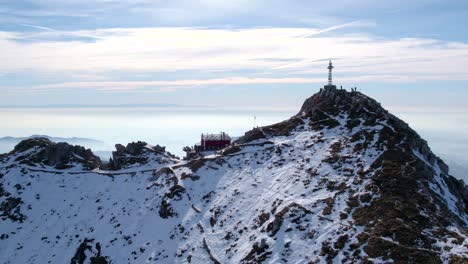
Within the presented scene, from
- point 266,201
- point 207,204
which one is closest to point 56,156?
point 207,204

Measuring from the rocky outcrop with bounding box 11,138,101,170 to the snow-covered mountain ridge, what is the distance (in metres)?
0.50

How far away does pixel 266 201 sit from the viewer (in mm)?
66125

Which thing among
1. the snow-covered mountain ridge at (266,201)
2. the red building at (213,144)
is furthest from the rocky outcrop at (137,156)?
the red building at (213,144)

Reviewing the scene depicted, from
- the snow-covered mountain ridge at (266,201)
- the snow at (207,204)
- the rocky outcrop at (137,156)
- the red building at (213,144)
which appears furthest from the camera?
the red building at (213,144)

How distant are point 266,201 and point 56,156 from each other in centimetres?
5905

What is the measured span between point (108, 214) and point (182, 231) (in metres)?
19.0

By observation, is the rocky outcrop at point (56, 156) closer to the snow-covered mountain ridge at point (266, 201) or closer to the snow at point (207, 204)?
the snow-covered mountain ridge at point (266, 201)

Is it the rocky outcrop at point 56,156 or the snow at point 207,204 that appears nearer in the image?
the snow at point 207,204

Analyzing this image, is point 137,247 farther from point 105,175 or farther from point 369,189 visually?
point 369,189

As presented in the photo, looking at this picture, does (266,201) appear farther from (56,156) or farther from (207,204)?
(56,156)

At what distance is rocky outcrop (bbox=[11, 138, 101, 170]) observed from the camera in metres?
98.2

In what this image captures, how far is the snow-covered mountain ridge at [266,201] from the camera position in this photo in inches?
1991

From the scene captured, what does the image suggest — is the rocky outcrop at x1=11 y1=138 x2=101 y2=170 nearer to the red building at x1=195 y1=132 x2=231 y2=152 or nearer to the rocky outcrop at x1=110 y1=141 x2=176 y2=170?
the rocky outcrop at x1=110 y1=141 x2=176 y2=170

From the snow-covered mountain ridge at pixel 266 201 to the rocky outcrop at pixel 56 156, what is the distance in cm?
50
